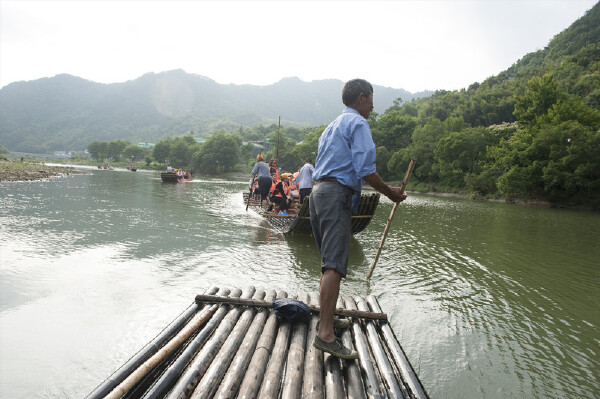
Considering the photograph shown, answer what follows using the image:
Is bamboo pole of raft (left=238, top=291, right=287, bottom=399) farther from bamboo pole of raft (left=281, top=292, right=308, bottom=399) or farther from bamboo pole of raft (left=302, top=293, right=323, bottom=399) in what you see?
bamboo pole of raft (left=302, top=293, right=323, bottom=399)

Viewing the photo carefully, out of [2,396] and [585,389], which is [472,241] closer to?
[585,389]

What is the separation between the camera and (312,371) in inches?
96.7

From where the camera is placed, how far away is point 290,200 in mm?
14328

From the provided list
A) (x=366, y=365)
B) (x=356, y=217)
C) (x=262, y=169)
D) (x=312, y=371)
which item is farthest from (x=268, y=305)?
(x=262, y=169)

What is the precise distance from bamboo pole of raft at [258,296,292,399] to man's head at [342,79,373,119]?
7.64 ft

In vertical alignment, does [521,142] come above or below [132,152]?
above

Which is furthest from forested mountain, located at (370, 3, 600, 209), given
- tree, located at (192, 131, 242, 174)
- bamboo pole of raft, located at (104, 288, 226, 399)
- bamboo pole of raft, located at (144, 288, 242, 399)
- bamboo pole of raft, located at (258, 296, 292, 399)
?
tree, located at (192, 131, 242, 174)

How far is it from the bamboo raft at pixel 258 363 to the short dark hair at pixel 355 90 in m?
2.24

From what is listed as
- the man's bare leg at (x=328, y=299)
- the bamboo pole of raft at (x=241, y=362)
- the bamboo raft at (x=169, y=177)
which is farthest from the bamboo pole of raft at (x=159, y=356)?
the bamboo raft at (x=169, y=177)

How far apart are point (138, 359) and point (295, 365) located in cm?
123

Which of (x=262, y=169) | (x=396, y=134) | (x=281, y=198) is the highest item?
(x=396, y=134)

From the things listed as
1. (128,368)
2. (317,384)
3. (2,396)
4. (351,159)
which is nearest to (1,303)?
(2,396)

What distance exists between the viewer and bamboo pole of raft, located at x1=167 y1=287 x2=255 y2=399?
84.6 inches

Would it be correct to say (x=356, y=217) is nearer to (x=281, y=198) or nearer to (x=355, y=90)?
(x=281, y=198)
